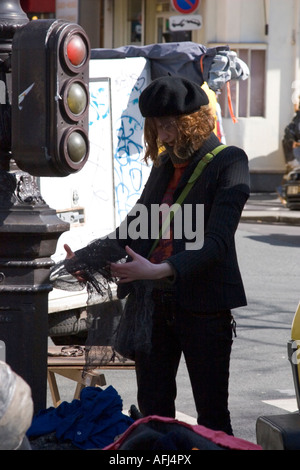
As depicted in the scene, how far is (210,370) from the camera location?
3.56 metres

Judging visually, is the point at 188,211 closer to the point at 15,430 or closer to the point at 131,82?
the point at 15,430

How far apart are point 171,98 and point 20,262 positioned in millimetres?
860

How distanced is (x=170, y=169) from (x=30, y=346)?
0.88 m

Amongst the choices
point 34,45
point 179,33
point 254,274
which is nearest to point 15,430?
point 34,45

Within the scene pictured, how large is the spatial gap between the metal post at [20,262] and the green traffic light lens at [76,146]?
0.27 m

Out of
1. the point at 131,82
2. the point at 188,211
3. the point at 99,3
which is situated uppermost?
the point at 99,3

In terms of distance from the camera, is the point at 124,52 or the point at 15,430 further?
the point at 124,52

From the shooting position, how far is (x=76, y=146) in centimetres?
354

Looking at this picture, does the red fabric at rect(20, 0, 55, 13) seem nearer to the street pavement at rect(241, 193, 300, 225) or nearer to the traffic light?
the street pavement at rect(241, 193, 300, 225)

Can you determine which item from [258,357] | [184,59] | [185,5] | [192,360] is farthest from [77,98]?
[185,5]

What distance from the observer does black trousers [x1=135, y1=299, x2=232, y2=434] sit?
354 cm

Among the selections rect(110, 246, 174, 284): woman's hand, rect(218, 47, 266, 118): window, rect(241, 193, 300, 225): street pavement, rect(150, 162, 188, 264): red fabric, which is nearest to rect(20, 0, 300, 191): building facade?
rect(218, 47, 266, 118): window

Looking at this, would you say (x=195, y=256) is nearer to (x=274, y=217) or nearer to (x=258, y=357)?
(x=258, y=357)

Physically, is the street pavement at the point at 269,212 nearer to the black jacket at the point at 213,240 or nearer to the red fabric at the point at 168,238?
the red fabric at the point at 168,238
